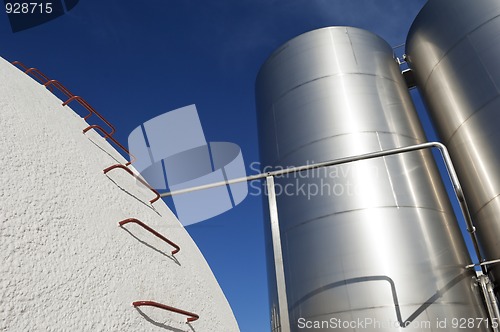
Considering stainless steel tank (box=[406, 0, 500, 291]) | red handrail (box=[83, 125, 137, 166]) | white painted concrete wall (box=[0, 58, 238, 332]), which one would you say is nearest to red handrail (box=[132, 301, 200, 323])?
white painted concrete wall (box=[0, 58, 238, 332])

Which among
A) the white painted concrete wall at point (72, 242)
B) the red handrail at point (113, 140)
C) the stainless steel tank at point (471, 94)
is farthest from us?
the stainless steel tank at point (471, 94)

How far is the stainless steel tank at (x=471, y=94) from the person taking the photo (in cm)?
725

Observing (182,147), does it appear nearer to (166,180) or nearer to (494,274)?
(166,180)

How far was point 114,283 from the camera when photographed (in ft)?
7.05

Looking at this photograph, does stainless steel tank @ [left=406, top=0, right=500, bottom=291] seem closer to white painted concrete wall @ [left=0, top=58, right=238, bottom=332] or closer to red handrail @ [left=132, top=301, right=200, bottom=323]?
white painted concrete wall @ [left=0, top=58, right=238, bottom=332]

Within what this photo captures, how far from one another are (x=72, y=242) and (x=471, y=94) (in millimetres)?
8047

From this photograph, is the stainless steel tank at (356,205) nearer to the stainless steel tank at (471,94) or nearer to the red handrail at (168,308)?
the stainless steel tank at (471,94)

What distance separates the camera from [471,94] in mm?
7777

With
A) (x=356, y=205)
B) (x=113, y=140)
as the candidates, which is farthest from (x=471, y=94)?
(x=113, y=140)

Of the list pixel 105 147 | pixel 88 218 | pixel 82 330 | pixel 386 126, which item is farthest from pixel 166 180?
pixel 386 126

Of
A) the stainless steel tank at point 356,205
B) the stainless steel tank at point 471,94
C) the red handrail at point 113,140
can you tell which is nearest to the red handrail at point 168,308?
the red handrail at point 113,140

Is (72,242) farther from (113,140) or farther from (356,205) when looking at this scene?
(356,205)

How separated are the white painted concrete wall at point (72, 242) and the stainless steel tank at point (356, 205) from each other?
3.77 metres

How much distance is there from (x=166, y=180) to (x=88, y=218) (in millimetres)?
2241
